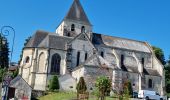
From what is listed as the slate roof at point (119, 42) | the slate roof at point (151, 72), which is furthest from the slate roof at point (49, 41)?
the slate roof at point (151, 72)

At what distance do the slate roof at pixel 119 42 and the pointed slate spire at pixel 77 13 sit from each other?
12.6ft

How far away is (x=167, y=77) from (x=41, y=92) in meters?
33.6

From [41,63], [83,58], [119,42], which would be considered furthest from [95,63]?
[119,42]

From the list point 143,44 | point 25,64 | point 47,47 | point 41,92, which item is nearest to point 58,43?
point 47,47

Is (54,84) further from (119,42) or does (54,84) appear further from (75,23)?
(119,42)

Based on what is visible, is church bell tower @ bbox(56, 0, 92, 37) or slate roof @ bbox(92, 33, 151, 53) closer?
church bell tower @ bbox(56, 0, 92, 37)

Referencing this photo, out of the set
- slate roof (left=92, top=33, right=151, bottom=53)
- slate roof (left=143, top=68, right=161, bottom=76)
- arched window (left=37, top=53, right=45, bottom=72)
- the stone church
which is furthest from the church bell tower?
slate roof (left=143, top=68, right=161, bottom=76)

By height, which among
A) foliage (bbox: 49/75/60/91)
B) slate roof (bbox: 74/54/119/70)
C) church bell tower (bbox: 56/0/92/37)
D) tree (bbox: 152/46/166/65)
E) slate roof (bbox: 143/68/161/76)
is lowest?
foliage (bbox: 49/75/60/91)

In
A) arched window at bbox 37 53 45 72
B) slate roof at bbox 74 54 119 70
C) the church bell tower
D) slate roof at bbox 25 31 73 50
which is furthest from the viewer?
the church bell tower

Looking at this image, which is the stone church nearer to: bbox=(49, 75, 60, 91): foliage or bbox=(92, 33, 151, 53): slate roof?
bbox=(92, 33, 151, 53): slate roof

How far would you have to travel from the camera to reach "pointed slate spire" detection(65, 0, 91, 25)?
202 ft

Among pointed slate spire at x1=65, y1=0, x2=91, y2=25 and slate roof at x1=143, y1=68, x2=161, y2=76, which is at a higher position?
pointed slate spire at x1=65, y1=0, x2=91, y2=25

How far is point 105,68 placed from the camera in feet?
170

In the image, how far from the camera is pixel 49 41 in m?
54.9
